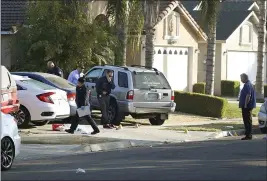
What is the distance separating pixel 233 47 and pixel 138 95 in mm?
22706

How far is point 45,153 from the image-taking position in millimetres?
16219

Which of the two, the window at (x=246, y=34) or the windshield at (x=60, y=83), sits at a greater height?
the window at (x=246, y=34)

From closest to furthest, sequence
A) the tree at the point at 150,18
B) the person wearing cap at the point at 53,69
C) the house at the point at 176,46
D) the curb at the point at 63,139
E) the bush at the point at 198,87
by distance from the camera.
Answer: the curb at the point at 63,139 → the person wearing cap at the point at 53,69 → the tree at the point at 150,18 → the house at the point at 176,46 → the bush at the point at 198,87

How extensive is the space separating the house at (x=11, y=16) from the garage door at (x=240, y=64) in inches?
476

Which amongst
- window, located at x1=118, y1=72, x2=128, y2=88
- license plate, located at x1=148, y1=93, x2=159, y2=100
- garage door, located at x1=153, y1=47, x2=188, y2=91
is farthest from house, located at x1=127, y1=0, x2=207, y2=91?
license plate, located at x1=148, y1=93, x2=159, y2=100

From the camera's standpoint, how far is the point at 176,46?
3803cm

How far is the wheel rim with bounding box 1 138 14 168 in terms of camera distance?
42.2 feet

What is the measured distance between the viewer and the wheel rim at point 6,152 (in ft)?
42.2

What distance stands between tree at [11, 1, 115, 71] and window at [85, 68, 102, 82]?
309cm

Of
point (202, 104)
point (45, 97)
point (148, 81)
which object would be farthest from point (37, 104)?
point (202, 104)

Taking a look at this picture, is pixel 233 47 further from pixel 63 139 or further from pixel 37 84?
pixel 63 139

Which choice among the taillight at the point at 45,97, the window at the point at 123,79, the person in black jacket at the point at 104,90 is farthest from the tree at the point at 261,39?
the taillight at the point at 45,97

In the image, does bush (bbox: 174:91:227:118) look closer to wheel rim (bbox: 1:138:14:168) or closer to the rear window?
the rear window

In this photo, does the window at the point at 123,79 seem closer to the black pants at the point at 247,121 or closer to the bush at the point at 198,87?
the black pants at the point at 247,121
